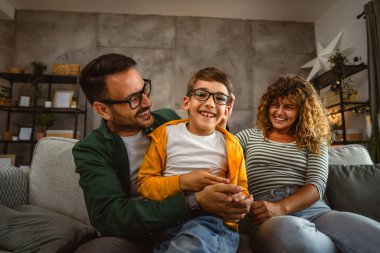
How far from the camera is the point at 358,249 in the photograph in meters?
1.13

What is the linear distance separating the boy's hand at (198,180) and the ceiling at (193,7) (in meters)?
4.35

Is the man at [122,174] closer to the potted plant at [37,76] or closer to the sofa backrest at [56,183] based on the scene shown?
the sofa backrest at [56,183]

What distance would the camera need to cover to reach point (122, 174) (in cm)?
125

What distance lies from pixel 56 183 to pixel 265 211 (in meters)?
1.05

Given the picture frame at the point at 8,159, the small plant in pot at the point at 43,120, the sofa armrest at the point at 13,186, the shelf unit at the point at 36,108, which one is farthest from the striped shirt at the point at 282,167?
the picture frame at the point at 8,159

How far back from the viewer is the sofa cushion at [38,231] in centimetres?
118

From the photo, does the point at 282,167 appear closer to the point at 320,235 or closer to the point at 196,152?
the point at 320,235

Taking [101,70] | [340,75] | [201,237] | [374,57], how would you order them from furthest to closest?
[340,75] < [374,57] < [101,70] < [201,237]

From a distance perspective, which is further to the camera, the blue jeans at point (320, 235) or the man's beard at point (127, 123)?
the man's beard at point (127, 123)

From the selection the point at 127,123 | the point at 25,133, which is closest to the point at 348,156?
the point at 127,123

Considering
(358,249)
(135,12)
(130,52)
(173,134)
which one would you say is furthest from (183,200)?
(135,12)

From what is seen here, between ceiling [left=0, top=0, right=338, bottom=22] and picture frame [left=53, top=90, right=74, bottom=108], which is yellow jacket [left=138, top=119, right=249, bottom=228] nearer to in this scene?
picture frame [left=53, top=90, right=74, bottom=108]

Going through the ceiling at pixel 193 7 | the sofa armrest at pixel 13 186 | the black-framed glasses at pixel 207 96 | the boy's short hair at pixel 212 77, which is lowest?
the sofa armrest at pixel 13 186

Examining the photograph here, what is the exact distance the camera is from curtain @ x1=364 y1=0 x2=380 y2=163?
11.6 ft
